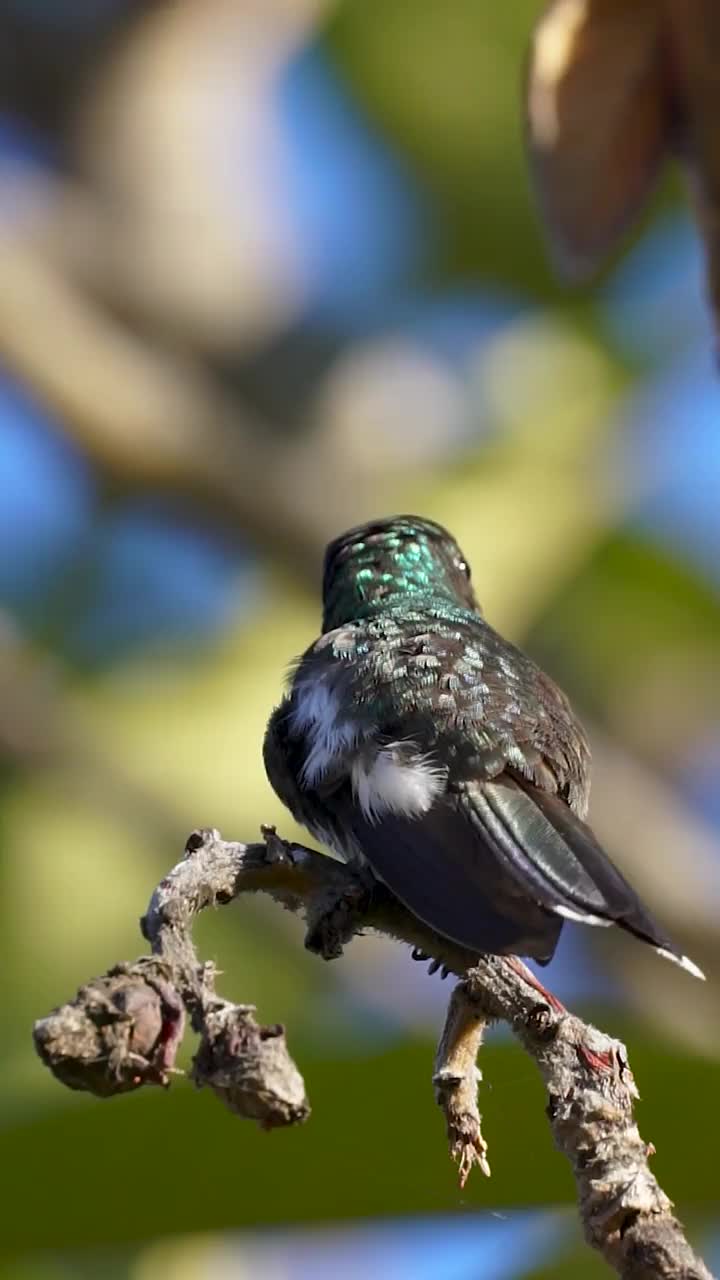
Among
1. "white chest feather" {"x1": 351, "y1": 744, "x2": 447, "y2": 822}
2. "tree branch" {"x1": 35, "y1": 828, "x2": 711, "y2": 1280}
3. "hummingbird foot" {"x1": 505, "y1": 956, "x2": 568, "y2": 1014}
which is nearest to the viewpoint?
→ "tree branch" {"x1": 35, "y1": 828, "x2": 711, "y2": 1280}

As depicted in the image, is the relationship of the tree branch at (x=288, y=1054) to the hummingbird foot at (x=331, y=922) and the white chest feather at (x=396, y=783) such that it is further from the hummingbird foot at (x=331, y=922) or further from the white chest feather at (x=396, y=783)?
the white chest feather at (x=396, y=783)

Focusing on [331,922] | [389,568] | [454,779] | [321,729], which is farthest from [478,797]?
[389,568]

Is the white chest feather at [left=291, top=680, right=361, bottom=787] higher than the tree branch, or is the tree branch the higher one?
the white chest feather at [left=291, top=680, right=361, bottom=787]

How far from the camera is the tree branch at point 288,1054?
1271 mm

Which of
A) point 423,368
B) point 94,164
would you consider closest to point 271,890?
point 423,368

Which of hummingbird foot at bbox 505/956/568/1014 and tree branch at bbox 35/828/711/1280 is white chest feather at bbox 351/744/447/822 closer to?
tree branch at bbox 35/828/711/1280

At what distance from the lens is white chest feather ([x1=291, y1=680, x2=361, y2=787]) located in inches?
98.3

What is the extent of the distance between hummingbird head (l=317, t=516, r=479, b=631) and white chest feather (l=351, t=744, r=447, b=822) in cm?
63

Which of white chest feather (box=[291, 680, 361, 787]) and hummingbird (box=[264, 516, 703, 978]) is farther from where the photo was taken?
white chest feather (box=[291, 680, 361, 787])

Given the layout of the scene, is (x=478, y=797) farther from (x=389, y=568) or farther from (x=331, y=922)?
(x=389, y=568)

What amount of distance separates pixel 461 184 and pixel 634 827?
166 inches

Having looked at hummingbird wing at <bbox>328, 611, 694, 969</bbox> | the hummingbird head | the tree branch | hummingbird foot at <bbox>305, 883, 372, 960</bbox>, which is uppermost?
the hummingbird head

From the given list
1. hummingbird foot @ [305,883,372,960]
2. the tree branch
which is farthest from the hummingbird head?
hummingbird foot @ [305,883,372,960]

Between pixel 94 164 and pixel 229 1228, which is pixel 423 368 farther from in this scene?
pixel 229 1228
